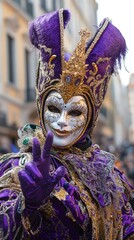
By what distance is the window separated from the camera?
16484 mm

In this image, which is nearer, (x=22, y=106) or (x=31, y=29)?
(x=31, y=29)

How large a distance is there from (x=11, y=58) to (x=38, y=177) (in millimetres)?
15071

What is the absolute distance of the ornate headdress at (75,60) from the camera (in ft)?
7.47

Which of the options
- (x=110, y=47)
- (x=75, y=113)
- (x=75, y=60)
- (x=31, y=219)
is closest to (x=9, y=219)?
(x=31, y=219)

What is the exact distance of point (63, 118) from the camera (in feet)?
7.36

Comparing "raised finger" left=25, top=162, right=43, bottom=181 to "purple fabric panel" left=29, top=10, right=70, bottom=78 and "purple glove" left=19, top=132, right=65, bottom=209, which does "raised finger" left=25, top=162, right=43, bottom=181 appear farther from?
"purple fabric panel" left=29, top=10, right=70, bottom=78

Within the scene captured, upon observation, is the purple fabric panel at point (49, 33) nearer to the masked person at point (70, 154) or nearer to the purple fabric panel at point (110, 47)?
the masked person at point (70, 154)

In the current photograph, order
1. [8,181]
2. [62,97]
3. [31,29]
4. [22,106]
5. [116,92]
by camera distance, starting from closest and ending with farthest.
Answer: [8,181] < [62,97] < [31,29] < [22,106] < [116,92]

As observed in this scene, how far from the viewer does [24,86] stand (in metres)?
17.4

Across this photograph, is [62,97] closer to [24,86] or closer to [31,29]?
[31,29]

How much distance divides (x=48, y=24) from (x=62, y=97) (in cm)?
32

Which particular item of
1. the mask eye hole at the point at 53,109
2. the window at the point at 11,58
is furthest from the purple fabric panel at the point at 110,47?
the window at the point at 11,58

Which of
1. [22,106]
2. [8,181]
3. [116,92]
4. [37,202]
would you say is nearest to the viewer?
[37,202]

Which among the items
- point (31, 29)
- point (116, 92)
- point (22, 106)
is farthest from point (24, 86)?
point (116, 92)
